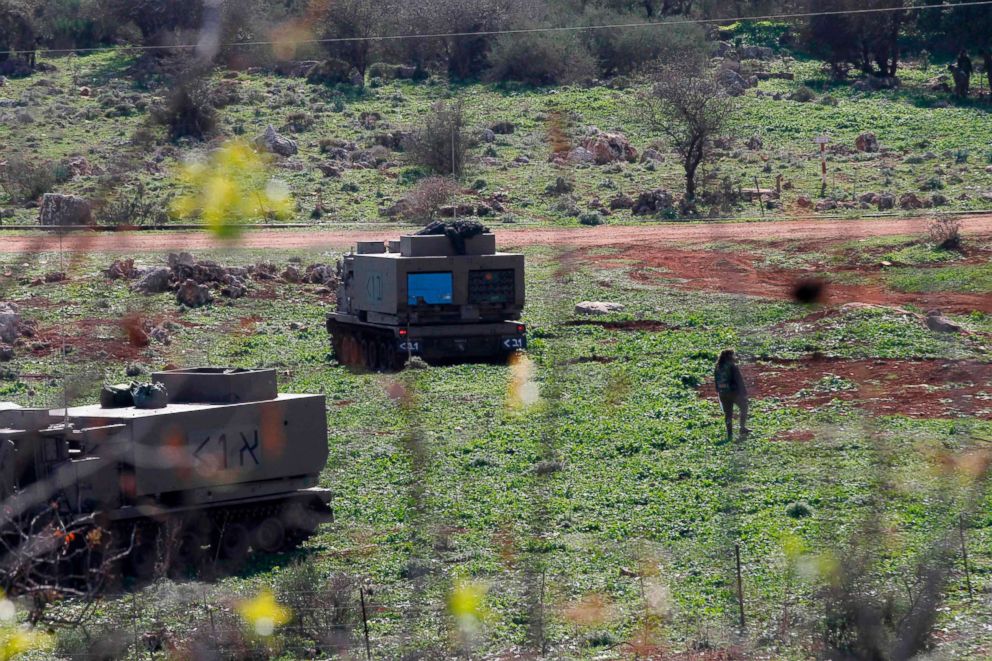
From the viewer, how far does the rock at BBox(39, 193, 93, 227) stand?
34.6 m

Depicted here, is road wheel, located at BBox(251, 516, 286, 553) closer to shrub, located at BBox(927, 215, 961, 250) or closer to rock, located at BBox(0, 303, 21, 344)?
rock, located at BBox(0, 303, 21, 344)

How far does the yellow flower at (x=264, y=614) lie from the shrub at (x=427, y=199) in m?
26.4

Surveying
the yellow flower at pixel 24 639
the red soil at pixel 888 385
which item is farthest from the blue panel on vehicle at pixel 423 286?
the yellow flower at pixel 24 639

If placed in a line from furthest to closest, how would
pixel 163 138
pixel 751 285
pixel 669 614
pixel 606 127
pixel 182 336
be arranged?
pixel 606 127, pixel 163 138, pixel 751 285, pixel 182 336, pixel 669 614

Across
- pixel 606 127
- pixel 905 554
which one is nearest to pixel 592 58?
pixel 606 127

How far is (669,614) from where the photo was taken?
1060 centimetres

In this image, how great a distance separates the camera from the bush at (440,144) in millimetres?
42688

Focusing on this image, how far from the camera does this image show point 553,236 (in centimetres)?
3591

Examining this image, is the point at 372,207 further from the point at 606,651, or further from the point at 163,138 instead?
the point at 606,651

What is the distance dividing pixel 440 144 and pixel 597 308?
1691 centimetres

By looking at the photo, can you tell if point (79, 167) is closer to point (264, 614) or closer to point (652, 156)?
point (652, 156)

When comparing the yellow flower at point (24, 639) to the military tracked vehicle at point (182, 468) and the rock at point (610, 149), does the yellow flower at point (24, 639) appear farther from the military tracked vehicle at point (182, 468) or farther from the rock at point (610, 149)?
the rock at point (610, 149)

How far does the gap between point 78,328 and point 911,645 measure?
20099 mm

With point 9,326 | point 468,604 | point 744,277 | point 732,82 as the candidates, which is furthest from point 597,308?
point 732,82
